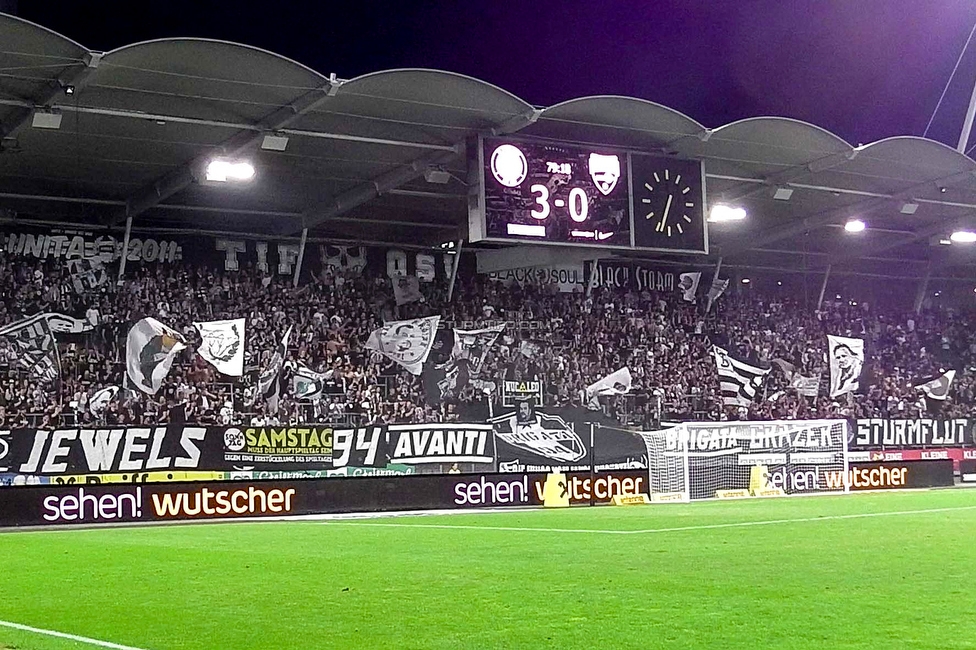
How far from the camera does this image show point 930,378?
136 feet

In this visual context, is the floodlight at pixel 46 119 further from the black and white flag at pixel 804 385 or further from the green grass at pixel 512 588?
the black and white flag at pixel 804 385

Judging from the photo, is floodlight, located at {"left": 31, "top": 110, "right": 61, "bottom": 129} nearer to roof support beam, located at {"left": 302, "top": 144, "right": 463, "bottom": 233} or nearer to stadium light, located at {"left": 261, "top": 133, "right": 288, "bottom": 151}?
stadium light, located at {"left": 261, "top": 133, "right": 288, "bottom": 151}

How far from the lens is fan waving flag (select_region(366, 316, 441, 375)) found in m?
32.8

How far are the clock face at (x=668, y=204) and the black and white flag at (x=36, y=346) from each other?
14.2 metres

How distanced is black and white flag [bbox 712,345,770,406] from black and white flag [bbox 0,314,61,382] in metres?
18.9

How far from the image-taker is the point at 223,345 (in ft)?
101

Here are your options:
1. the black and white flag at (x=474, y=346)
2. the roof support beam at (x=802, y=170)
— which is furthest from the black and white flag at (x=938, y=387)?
the black and white flag at (x=474, y=346)

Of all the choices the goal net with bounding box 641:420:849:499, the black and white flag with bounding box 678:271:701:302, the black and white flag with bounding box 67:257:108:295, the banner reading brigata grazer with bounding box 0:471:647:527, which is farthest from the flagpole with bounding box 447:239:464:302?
the black and white flag with bounding box 67:257:108:295

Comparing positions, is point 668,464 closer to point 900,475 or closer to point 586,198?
point 900,475

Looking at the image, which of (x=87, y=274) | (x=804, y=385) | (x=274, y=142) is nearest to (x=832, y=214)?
(x=804, y=385)

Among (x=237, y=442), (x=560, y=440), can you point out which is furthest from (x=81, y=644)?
(x=560, y=440)

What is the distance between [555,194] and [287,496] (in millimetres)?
9118

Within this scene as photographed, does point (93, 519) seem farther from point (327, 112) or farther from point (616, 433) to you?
point (616, 433)

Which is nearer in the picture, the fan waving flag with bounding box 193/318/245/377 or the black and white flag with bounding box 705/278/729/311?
the fan waving flag with bounding box 193/318/245/377
